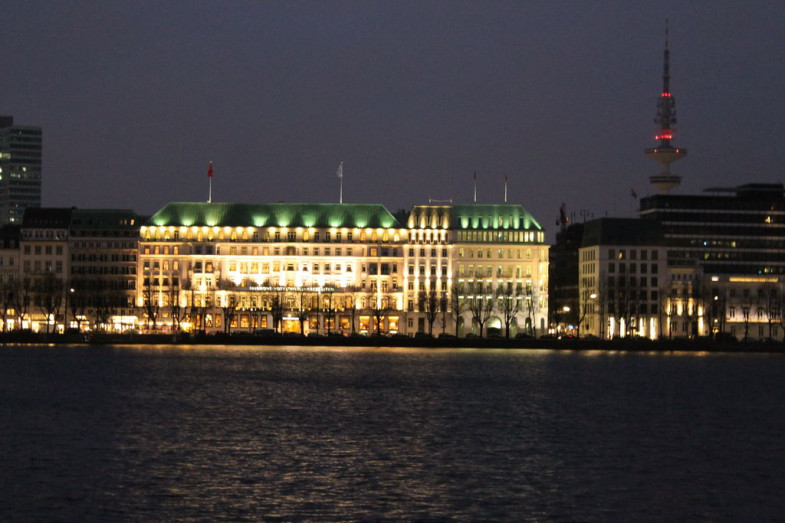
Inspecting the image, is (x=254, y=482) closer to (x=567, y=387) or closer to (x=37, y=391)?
(x=37, y=391)

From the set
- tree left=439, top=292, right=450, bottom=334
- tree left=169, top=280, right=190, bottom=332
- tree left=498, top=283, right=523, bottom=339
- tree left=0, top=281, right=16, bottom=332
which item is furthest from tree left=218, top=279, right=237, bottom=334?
tree left=498, top=283, right=523, bottom=339

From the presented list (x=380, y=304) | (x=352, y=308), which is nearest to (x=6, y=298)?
(x=352, y=308)

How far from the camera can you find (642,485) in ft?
157

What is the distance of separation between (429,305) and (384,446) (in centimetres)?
12828

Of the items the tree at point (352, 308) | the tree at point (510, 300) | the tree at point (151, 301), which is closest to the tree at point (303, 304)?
the tree at point (352, 308)

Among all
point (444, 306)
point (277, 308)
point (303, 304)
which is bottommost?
point (277, 308)

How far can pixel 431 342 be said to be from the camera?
168 meters

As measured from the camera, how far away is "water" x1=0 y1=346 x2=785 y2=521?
A: 43000 millimetres

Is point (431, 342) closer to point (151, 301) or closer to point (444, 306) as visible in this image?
point (444, 306)

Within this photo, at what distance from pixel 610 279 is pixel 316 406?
124 m

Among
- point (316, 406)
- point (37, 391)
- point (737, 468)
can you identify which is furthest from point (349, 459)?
point (37, 391)

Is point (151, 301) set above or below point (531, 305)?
above

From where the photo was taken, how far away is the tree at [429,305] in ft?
593

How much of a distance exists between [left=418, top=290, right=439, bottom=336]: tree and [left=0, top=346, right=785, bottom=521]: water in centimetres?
7474
